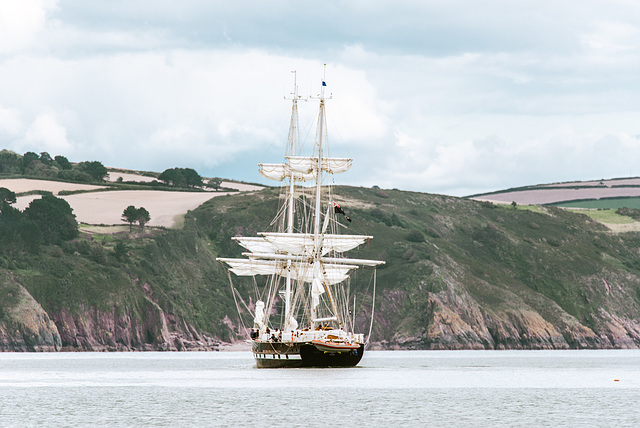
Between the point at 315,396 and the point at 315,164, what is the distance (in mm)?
49088

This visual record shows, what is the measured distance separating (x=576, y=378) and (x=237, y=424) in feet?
187

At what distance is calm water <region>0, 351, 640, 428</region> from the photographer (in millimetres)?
66938

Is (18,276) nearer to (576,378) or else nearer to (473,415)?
(576,378)

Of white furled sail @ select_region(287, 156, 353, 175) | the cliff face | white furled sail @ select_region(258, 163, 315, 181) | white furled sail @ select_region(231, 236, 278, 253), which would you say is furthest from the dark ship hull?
the cliff face

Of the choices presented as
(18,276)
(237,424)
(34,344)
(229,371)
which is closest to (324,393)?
(237,424)

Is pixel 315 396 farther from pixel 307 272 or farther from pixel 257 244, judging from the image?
pixel 257 244

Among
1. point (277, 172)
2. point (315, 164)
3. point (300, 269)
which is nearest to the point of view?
point (315, 164)

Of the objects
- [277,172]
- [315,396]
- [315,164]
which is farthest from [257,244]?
[315,396]

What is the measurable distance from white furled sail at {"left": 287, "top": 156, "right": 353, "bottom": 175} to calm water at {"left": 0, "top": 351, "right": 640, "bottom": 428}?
24.9m

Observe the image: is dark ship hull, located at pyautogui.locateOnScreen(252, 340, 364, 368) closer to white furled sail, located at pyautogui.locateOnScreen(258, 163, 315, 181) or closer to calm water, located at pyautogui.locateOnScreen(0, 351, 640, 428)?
calm water, located at pyautogui.locateOnScreen(0, 351, 640, 428)

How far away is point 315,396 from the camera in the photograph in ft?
271

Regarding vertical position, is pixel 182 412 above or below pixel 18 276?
below

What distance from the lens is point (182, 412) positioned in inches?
2773

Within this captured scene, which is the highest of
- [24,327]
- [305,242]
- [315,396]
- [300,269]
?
[305,242]
